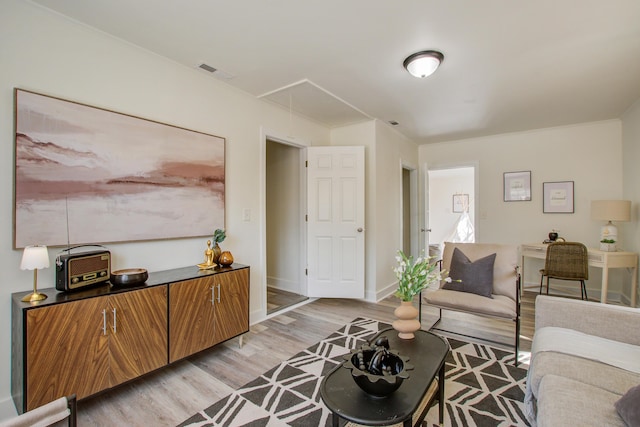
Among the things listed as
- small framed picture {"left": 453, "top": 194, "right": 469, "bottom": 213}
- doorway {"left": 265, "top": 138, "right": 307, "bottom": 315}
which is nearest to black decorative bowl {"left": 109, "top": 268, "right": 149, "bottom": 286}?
doorway {"left": 265, "top": 138, "right": 307, "bottom": 315}

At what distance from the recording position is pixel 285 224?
14.4 ft

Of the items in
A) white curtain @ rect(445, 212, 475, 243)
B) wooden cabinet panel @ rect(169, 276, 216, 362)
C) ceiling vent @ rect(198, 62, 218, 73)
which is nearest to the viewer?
wooden cabinet panel @ rect(169, 276, 216, 362)

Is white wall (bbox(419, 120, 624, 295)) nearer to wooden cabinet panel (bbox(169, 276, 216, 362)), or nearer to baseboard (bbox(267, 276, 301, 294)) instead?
baseboard (bbox(267, 276, 301, 294))

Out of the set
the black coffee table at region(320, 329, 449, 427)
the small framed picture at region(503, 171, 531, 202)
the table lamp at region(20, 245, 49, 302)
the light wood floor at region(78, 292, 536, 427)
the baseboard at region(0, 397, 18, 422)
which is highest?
the small framed picture at region(503, 171, 531, 202)

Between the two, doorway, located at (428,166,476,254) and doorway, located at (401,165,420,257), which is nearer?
doorway, located at (401,165,420,257)

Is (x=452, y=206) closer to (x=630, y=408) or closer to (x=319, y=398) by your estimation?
(x=319, y=398)

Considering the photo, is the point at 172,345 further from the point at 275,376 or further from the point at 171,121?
the point at 171,121

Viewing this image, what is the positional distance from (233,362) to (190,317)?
558mm

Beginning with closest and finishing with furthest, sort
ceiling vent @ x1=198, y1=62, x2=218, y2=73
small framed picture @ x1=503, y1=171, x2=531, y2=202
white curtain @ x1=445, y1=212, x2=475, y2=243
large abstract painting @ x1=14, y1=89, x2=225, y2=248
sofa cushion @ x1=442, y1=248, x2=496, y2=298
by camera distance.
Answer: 1. large abstract painting @ x1=14, y1=89, x2=225, y2=248
2. ceiling vent @ x1=198, y1=62, x2=218, y2=73
3. sofa cushion @ x1=442, y1=248, x2=496, y2=298
4. small framed picture @ x1=503, y1=171, x2=531, y2=202
5. white curtain @ x1=445, y1=212, x2=475, y2=243

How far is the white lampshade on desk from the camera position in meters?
3.40

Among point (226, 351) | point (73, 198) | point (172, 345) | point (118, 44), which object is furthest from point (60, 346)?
point (118, 44)

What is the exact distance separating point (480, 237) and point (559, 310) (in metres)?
3.29

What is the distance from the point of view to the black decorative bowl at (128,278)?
1886mm

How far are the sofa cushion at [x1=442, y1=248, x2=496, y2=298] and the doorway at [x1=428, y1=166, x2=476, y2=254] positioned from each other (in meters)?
4.41
